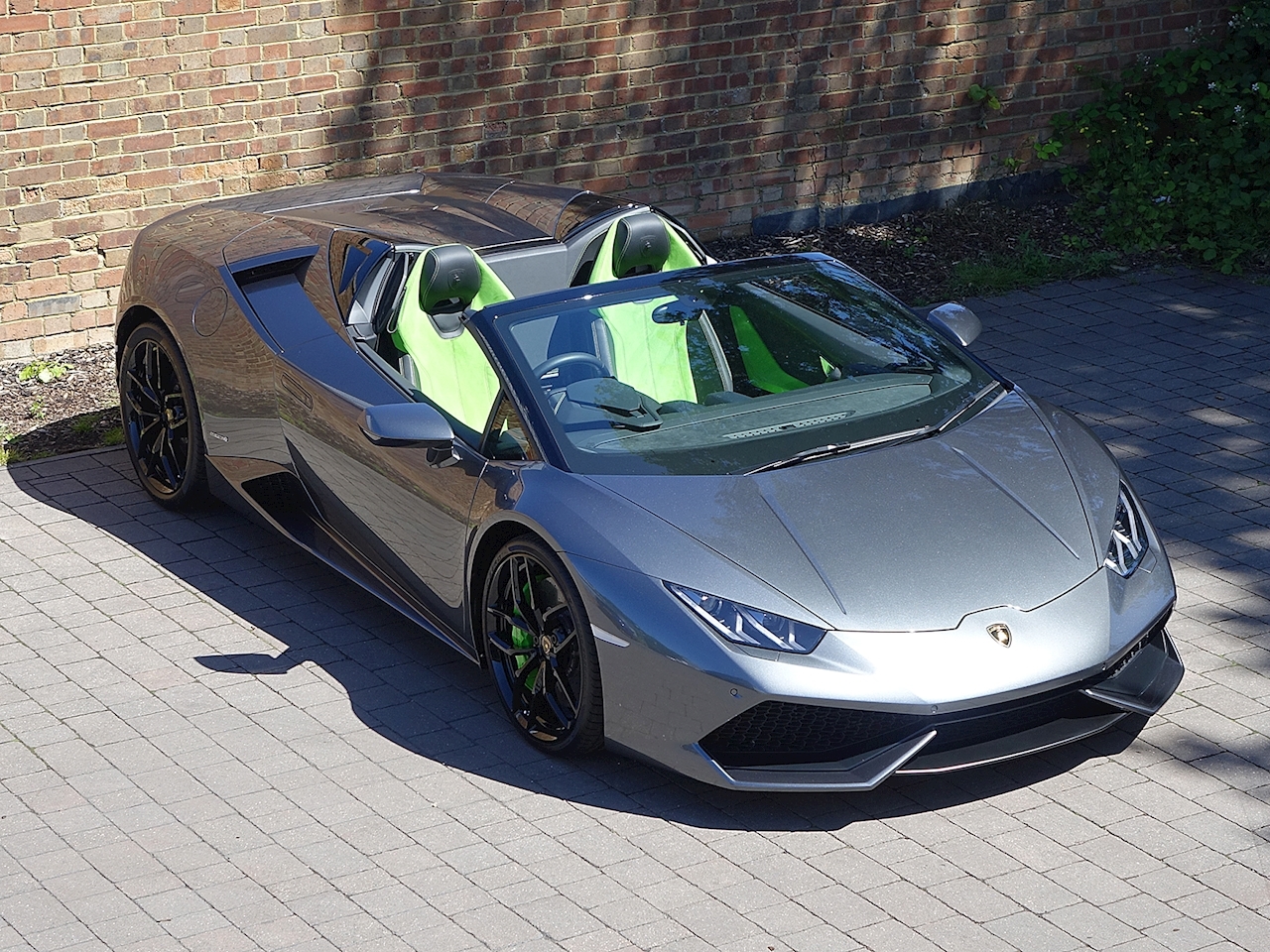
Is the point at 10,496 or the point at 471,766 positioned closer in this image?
the point at 471,766

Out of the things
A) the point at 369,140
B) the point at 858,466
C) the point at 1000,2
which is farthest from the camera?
the point at 1000,2

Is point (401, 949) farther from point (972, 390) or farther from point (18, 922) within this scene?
point (972, 390)

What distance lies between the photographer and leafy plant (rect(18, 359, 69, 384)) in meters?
8.62

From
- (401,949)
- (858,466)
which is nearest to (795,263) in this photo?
(858,466)

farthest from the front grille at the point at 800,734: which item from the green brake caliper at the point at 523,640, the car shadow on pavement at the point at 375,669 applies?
the green brake caliper at the point at 523,640

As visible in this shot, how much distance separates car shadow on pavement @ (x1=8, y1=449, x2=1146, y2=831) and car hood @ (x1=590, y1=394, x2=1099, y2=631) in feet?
1.99

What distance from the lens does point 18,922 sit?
4391 millimetres

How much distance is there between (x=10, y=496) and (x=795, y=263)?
3612mm

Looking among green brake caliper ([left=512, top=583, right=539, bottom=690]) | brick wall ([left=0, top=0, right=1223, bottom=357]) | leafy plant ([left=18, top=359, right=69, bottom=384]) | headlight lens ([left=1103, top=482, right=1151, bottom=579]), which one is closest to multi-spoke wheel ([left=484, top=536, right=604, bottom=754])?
green brake caliper ([left=512, top=583, right=539, bottom=690])

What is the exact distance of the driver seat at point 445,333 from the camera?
5898mm

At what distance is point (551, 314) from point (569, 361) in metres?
0.19

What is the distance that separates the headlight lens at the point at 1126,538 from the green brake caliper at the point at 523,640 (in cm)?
171

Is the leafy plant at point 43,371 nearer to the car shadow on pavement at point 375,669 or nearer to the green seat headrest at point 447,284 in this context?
the car shadow on pavement at point 375,669

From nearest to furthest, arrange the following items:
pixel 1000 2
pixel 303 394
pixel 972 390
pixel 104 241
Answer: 1. pixel 972 390
2. pixel 303 394
3. pixel 104 241
4. pixel 1000 2
